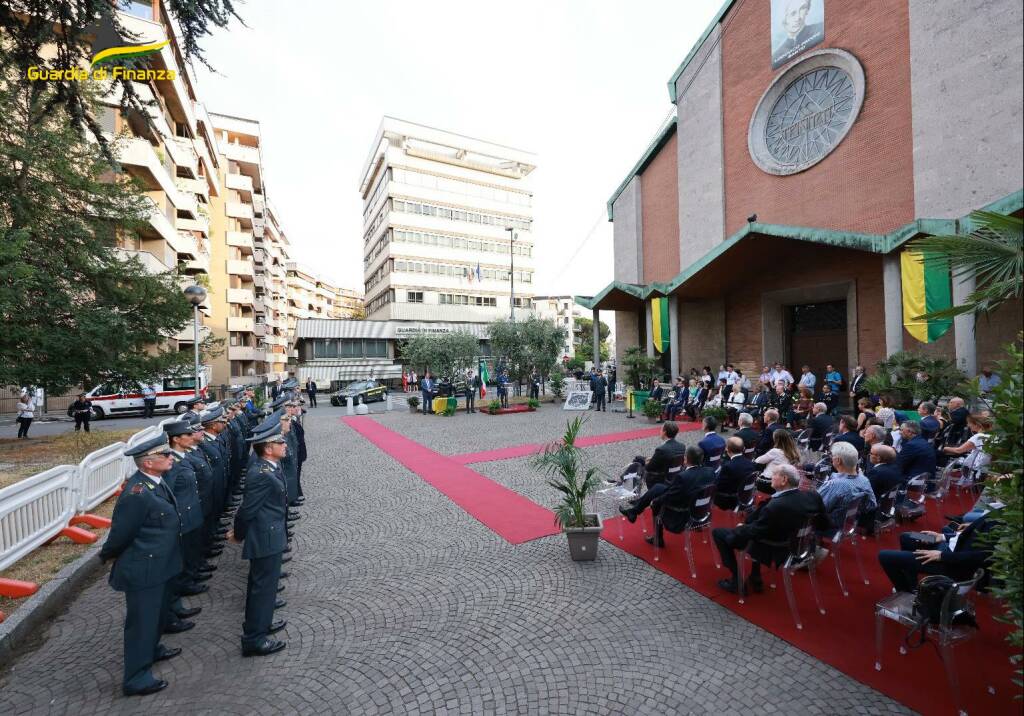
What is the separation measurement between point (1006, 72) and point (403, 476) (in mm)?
10100

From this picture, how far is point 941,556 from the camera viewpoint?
13.1ft

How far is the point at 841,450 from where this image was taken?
211 inches

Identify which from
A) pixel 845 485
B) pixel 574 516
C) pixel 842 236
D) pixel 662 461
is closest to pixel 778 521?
pixel 845 485

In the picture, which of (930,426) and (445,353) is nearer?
(930,426)

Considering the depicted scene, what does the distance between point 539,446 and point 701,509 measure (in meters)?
7.46

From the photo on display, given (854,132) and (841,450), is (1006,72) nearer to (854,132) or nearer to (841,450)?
(841,450)

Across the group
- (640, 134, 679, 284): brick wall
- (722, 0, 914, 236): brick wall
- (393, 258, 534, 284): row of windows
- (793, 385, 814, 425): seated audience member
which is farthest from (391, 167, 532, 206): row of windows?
(793, 385, 814, 425): seated audience member

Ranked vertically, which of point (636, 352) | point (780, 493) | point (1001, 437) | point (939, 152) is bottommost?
point (780, 493)

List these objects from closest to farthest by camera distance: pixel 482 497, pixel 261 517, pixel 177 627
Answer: pixel 261 517 → pixel 177 627 → pixel 482 497

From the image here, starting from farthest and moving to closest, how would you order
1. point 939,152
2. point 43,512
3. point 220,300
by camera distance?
point 220,300 < point 939,152 < point 43,512

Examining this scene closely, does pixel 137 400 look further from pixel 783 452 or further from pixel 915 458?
pixel 915 458

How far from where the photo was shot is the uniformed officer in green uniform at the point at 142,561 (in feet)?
12.4

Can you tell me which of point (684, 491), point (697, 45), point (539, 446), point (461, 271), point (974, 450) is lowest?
point (539, 446)

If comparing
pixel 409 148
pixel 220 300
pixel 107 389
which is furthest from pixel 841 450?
pixel 409 148
